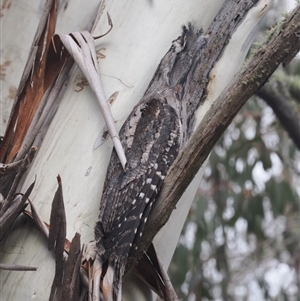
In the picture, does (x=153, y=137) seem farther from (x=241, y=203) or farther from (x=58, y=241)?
(x=241, y=203)

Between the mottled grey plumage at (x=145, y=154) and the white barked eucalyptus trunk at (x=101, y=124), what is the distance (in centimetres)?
2

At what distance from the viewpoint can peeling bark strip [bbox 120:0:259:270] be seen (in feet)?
3.02

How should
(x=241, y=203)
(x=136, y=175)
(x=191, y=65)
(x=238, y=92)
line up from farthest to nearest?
1. (x=241, y=203)
2. (x=191, y=65)
3. (x=136, y=175)
4. (x=238, y=92)

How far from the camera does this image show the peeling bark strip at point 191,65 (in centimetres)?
92

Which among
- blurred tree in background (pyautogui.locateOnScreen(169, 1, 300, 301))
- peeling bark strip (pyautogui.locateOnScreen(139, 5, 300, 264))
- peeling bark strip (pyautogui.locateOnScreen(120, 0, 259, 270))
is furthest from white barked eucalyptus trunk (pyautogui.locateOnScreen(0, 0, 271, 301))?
blurred tree in background (pyautogui.locateOnScreen(169, 1, 300, 301))

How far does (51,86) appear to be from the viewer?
964 millimetres

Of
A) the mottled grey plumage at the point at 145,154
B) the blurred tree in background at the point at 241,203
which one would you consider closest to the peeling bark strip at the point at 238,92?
the mottled grey plumage at the point at 145,154

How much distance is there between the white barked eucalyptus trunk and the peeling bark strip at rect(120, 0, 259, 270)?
0.04 feet

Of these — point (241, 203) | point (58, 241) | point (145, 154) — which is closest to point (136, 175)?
point (145, 154)

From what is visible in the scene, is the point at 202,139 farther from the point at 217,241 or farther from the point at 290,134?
the point at 217,241

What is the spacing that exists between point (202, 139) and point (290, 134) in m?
1.13

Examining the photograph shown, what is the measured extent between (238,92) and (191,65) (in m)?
0.25

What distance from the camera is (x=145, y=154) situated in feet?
2.81

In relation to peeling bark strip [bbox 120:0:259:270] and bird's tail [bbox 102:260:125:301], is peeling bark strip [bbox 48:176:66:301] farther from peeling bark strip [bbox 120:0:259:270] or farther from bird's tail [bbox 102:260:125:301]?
peeling bark strip [bbox 120:0:259:270]
